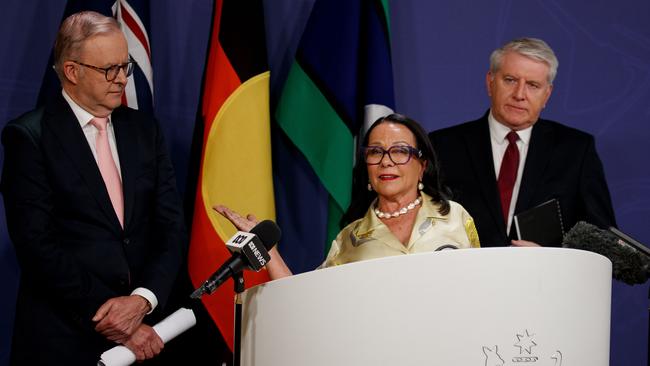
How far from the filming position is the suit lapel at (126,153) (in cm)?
322

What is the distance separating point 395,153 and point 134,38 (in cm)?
134

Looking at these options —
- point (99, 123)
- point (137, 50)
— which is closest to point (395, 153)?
point (99, 123)

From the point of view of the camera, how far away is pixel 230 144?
381cm

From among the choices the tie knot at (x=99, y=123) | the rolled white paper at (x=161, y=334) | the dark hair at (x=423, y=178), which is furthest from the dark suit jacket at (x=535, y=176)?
the tie knot at (x=99, y=123)

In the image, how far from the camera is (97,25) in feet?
10.6

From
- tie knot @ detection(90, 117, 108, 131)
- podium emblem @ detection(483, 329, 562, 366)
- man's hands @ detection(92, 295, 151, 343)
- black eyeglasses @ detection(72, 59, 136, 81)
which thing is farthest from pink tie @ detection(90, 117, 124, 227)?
podium emblem @ detection(483, 329, 562, 366)

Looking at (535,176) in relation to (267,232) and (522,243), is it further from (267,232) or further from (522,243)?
(267,232)

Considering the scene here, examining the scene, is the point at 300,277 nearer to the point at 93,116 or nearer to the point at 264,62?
the point at 93,116

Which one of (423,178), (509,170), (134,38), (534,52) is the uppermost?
(134,38)

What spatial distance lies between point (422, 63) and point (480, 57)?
277 mm

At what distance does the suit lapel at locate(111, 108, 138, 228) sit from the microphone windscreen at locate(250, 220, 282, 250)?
37.4 inches

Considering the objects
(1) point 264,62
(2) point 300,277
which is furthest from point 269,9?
(2) point 300,277

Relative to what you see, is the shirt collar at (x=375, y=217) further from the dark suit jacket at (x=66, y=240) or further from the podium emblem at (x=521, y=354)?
the podium emblem at (x=521, y=354)

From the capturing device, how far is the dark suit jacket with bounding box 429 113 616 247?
143 inches
